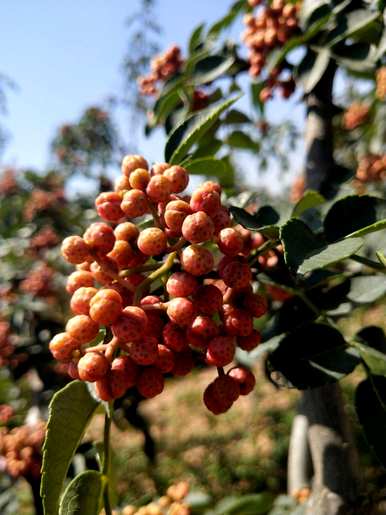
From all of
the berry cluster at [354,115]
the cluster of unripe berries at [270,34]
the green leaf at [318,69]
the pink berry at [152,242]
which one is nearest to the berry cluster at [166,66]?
the cluster of unripe berries at [270,34]

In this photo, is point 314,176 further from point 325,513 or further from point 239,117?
point 325,513

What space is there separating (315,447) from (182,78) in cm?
98

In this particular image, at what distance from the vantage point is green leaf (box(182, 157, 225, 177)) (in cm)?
85

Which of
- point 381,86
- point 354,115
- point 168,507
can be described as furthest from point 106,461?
point 354,115

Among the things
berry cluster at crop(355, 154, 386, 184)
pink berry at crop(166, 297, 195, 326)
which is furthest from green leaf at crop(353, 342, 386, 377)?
berry cluster at crop(355, 154, 386, 184)

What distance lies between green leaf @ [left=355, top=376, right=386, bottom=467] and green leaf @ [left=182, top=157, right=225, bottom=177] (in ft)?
1.42

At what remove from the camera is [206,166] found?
2.89 ft

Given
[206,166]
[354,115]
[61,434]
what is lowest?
[61,434]

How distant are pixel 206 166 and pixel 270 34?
27.5 inches

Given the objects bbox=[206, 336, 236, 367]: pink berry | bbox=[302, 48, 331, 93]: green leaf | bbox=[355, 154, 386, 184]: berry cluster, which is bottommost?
bbox=[206, 336, 236, 367]: pink berry

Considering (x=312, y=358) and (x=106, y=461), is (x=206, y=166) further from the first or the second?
(x=106, y=461)

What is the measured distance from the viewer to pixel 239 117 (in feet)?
4.95

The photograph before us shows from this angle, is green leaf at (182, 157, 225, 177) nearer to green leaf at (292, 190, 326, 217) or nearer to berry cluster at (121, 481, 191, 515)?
green leaf at (292, 190, 326, 217)

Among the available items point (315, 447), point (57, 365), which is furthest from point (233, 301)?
point (57, 365)
